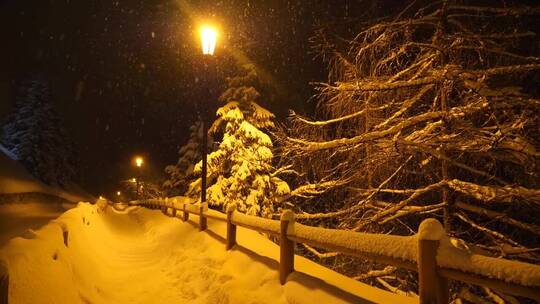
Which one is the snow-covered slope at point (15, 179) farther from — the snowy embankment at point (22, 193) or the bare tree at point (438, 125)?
the bare tree at point (438, 125)

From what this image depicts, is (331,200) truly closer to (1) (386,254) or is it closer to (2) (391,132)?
(2) (391,132)

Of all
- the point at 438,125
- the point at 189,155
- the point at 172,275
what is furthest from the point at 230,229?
the point at 189,155

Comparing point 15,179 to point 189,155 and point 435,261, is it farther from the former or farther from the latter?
point 435,261

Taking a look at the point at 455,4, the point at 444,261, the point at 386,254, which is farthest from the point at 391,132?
the point at 444,261

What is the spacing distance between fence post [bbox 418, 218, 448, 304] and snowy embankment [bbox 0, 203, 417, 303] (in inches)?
52.3

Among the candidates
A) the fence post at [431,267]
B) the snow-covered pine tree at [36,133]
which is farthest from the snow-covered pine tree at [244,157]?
the snow-covered pine tree at [36,133]

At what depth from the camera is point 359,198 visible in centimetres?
777

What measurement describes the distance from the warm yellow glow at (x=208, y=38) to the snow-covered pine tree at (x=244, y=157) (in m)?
5.84

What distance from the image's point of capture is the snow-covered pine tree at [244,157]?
56.0 feet

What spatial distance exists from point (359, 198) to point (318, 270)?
1898 millimetres

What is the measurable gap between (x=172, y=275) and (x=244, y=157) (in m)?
8.81

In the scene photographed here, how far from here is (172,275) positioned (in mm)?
8719

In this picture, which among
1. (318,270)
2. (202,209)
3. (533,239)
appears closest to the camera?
(318,270)

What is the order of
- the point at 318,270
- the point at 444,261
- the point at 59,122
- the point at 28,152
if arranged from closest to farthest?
the point at 444,261, the point at 318,270, the point at 28,152, the point at 59,122
